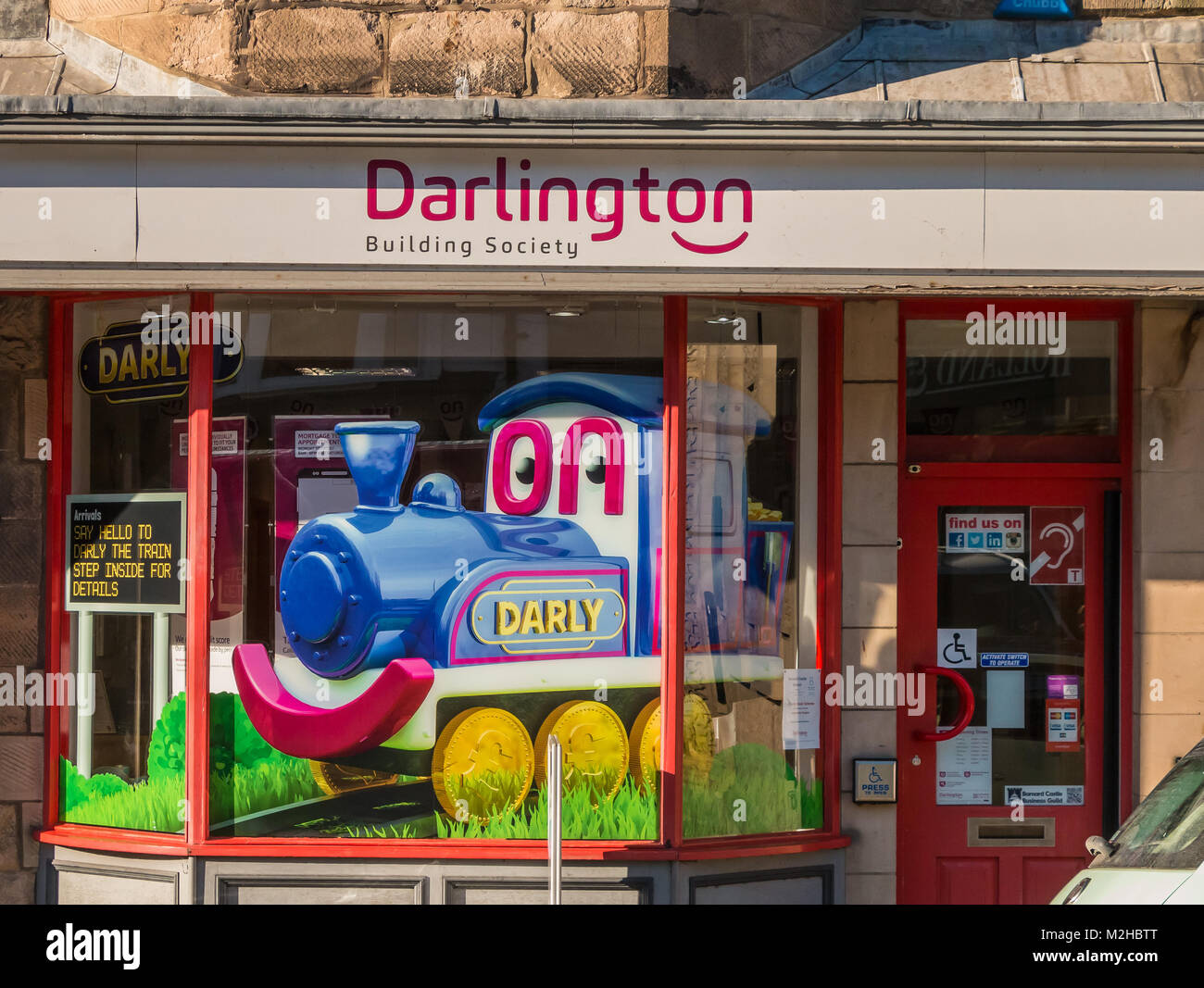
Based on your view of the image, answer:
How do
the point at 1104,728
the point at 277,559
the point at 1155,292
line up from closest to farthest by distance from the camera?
the point at 1155,292
the point at 277,559
the point at 1104,728

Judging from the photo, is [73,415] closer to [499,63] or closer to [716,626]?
[499,63]

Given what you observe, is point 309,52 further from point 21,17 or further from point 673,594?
point 673,594

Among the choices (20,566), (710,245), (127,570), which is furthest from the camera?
(20,566)

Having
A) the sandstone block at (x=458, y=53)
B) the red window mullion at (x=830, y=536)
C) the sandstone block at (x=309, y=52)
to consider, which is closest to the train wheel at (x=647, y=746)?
the red window mullion at (x=830, y=536)

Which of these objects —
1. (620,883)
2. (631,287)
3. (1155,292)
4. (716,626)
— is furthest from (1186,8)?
(620,883)

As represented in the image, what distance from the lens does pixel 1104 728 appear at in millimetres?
6480

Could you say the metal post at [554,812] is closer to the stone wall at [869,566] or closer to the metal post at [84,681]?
the stone wall at [869,566]

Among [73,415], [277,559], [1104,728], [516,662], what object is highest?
[73,415]

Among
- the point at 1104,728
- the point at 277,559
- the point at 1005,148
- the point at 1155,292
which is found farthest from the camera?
the point at 1104,728

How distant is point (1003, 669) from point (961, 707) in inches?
12.1

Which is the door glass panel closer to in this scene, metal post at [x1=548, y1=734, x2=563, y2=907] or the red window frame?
the red window frame

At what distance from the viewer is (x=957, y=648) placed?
6.51 meters

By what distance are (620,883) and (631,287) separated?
277 centimetres

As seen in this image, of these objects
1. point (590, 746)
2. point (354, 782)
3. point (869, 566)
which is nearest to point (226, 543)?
point (354, 782)
